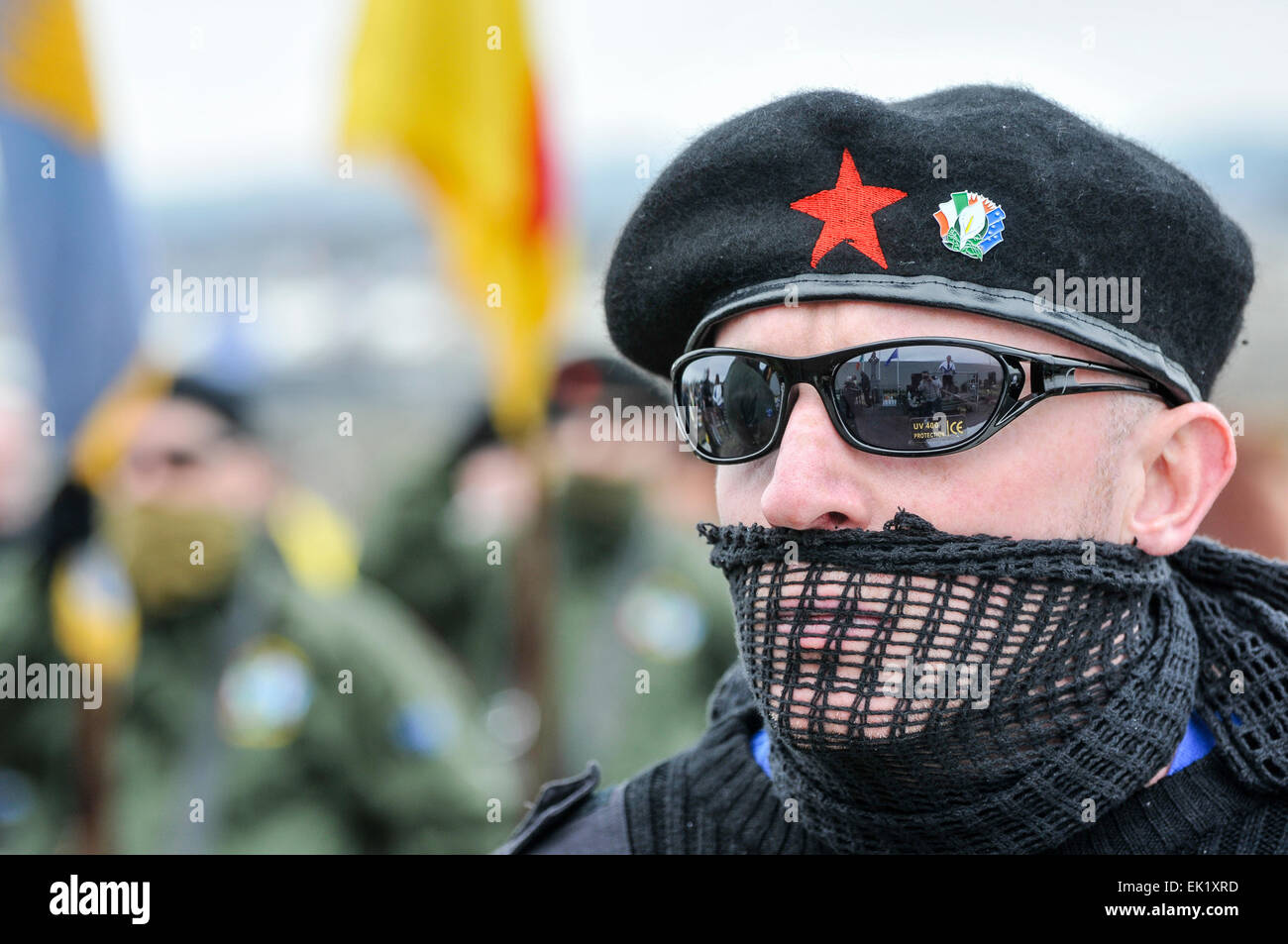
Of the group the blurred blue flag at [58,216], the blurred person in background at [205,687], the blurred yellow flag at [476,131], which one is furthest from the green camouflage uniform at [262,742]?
the blurred yellow flag at [476,131]

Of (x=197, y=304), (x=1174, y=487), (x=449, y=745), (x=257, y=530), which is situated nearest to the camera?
(x=1174, y=487)

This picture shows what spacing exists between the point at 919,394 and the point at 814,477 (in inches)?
6.9

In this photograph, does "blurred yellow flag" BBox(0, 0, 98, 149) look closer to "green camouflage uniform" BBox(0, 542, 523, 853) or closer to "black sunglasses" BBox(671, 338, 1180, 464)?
"green camouflage uniform" BBox(0, 542, 523, 853)

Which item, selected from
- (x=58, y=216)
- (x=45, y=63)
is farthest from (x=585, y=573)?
(x=45, y=63)

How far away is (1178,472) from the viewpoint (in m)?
1.86

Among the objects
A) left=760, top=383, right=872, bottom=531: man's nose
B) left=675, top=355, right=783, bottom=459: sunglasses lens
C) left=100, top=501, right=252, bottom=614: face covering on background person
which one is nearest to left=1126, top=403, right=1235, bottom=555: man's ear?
left=760, top=383, right=872, bottom=531: man's nose

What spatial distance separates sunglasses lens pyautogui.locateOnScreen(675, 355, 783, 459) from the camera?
180 centimetres

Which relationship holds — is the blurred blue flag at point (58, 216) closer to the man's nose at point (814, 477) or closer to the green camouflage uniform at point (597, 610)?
the green camouflage uniform at point (597, 610)

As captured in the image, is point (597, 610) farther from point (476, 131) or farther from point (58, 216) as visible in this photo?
point (58, 216)

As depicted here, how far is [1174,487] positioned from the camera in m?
1.87
